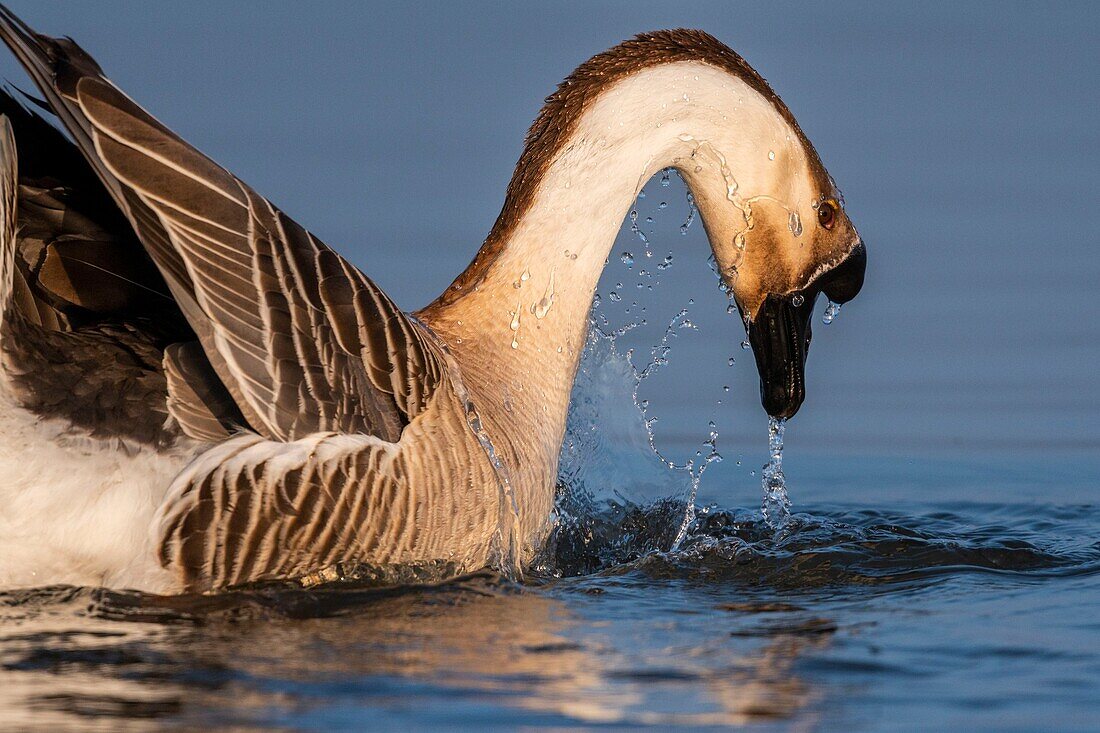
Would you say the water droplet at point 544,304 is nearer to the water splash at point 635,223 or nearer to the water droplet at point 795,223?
the water splash at point 635,223

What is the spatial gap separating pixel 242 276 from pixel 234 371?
0.34 m

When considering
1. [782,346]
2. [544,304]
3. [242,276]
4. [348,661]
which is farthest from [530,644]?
[782,346]

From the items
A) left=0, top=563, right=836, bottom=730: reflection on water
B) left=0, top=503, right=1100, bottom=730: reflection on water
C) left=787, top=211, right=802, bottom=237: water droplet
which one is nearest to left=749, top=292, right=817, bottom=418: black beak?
left=787, top=211, right=802, bottom=237: water droplet

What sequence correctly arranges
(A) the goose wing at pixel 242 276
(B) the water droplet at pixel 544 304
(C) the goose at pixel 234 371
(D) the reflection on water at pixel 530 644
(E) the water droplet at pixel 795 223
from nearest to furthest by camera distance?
(D) the reflection on water at pixel 530 644 → (A) the goose wing at pixel 242 276 → (C) the goose at pixel 234 371 → (B) the water droplet at pixel 544 304 → (E) the water droplet at pixel 795 223

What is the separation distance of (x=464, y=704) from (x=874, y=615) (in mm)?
1909

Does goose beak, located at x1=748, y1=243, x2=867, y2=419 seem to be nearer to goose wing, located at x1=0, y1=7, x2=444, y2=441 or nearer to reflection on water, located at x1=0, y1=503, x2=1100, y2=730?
reflection on water, located at x1=0, y1=503, x2=1100, y2=730

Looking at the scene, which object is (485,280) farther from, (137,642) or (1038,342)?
(1038,342)

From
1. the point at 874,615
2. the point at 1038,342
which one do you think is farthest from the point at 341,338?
the point at 1038,342

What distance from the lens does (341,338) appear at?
235 inches

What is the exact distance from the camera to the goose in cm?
570

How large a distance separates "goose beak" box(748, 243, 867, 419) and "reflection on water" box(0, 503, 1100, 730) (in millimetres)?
902

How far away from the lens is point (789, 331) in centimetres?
771

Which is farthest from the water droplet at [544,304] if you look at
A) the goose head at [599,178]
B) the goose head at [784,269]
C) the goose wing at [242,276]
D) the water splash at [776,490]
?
the water splash at [776,490]

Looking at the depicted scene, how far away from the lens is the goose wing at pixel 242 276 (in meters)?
5.57
